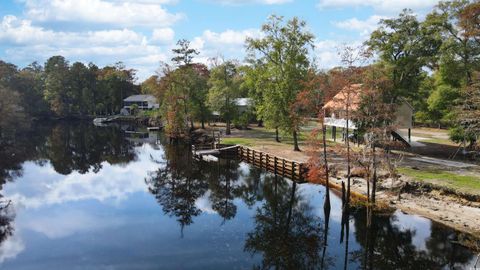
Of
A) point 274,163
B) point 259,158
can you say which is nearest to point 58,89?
point 259,158

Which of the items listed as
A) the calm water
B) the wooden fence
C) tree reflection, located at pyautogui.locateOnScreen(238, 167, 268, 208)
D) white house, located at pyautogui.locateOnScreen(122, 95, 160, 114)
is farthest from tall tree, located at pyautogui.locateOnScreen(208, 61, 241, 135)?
white house, located at pyautogui.locateOnScreen(122, 95, 160, 114)

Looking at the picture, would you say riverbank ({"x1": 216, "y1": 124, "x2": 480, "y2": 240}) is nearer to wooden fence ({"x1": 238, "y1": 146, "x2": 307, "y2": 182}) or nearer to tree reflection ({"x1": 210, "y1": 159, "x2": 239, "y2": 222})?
wooden fence ({"x1": 238, "y1": 146, "x2": 307, "y2": 182})

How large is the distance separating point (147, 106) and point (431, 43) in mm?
Result: 90252

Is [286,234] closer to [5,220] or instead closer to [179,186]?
[179,186]

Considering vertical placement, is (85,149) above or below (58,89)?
below

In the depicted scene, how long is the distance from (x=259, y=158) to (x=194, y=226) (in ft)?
61.4

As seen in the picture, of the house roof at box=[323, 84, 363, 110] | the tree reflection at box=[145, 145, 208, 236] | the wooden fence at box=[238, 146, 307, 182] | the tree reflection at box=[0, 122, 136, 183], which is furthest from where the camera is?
the tree reflection at box=[0, 122, 136, 183]

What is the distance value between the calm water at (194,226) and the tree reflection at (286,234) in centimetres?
6

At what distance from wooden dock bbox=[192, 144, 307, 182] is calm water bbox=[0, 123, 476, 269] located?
3.74ft

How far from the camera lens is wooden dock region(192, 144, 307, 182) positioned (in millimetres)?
36812

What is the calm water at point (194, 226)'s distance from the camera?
20594 millimetres

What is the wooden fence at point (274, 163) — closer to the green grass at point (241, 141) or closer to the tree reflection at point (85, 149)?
the green grass at point (241, 141)

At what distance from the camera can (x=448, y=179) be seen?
94.7ft

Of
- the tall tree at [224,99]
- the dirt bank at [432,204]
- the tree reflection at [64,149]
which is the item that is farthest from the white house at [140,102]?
the dirt bank at [432,204]
